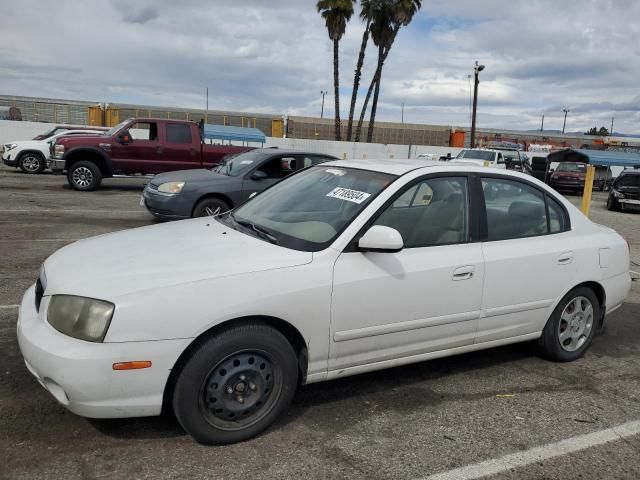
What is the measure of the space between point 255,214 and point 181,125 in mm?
11233

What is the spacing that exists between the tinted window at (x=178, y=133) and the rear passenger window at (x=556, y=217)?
37.5ft

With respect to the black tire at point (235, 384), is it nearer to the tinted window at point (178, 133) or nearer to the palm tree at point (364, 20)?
the tinted window at point (178, 133)

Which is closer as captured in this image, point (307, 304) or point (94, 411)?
point (94, 411)

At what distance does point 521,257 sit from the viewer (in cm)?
402

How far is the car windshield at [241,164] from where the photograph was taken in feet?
31.2

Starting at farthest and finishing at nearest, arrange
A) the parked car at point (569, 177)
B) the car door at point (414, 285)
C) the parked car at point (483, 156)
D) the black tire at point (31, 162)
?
the parked car at point (569, 177)
the parked car at point (483, 156)
the black tire at point (31, 162)
the car door at point (414, 285)

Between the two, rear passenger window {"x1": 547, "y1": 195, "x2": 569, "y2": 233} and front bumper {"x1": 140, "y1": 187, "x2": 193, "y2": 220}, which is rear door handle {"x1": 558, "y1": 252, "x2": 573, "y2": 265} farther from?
front bumper {"x1": 140, "y1": 187, "x2": 193, "y2": 220}

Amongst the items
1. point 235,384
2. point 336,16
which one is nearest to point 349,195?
point 235,384

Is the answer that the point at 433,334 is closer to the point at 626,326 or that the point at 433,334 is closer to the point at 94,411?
the point at 94,411

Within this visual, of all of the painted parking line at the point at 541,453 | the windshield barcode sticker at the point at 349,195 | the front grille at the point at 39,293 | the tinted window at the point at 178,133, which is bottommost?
the painted parking line at the point at 541,453

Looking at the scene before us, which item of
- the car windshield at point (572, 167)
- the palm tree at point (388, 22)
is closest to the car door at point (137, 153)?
the car windshield at point (572, 167)

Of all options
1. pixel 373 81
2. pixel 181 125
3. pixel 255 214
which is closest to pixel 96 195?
pixel 181 125

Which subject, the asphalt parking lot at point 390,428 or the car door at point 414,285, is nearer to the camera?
the asphalt parking lot at point 390,428

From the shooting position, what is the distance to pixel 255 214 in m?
4.05
